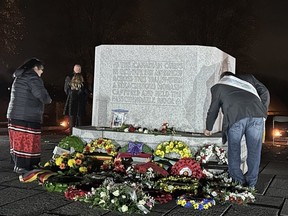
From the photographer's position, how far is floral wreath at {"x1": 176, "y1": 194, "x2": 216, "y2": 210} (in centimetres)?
508

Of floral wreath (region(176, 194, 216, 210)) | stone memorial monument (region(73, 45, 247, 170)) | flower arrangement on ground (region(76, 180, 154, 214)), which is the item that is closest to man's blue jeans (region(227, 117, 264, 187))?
floral wreath (region(176, 194, 216, 210))

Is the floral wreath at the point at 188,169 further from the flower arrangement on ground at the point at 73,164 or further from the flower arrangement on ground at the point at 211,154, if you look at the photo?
the flower arrangement on ground at the point at 73,164

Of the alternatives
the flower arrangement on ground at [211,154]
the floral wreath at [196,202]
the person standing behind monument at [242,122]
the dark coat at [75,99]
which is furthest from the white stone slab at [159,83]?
the floral wreath at [196,202]

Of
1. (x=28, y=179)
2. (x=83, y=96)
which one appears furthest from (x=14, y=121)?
(x=83, y=96)

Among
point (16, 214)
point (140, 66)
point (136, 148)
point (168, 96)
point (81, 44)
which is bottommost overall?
point (16, 214)

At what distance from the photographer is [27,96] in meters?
7.08

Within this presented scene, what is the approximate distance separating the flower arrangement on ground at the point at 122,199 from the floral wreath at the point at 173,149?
2206mm

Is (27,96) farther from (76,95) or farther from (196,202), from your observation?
(196,202)

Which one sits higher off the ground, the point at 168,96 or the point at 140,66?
the point at 140,66

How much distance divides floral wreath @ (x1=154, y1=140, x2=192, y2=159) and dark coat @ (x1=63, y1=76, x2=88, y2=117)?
3.51 metres

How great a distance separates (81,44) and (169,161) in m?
20.2

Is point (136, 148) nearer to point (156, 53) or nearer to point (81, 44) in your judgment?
point (156, 53)

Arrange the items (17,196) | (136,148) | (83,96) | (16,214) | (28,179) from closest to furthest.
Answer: (16,214) < (17,196) < (28,179) < (136,148) < (83,96)

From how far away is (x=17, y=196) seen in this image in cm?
548
